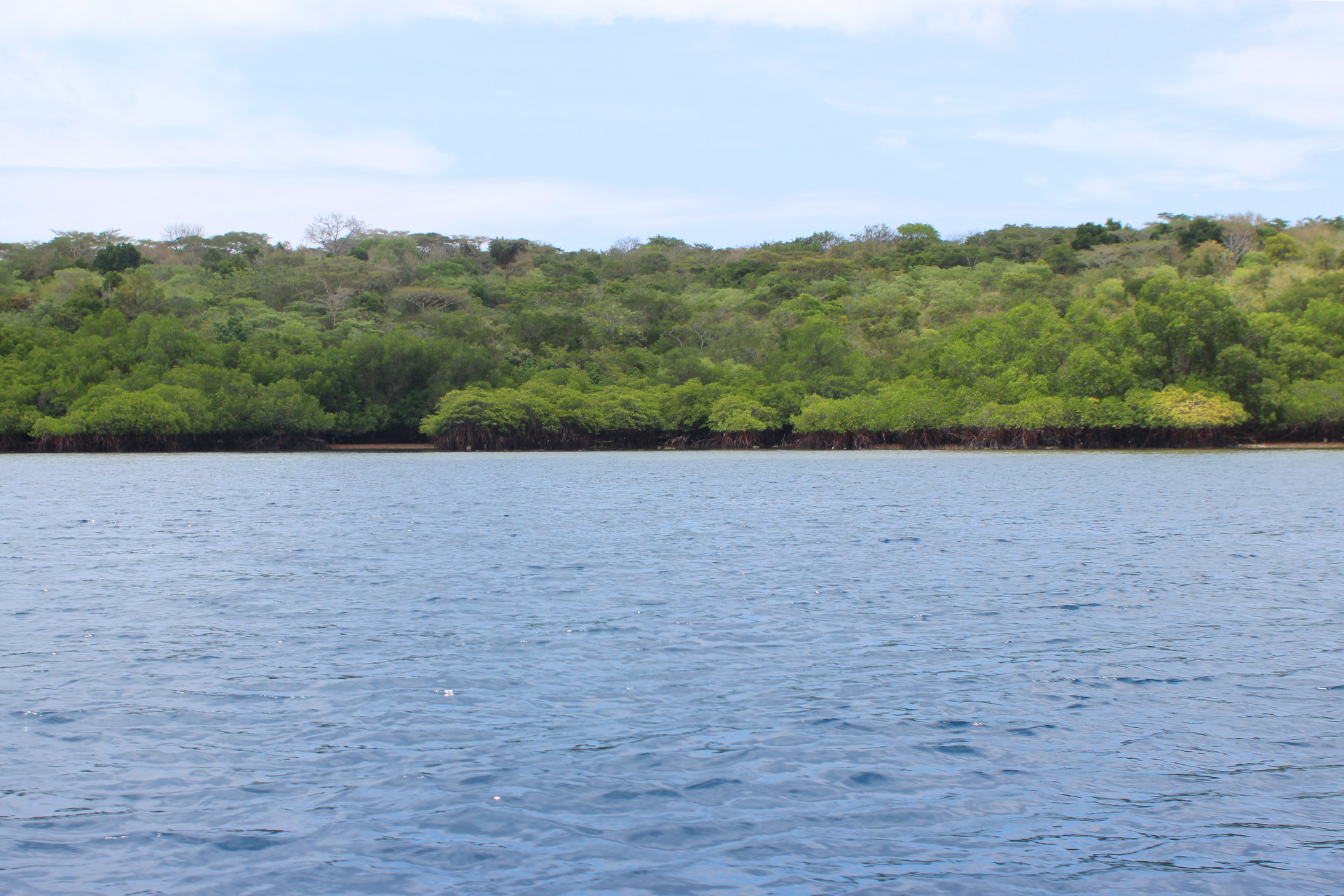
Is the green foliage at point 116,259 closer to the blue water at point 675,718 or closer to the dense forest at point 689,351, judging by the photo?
the dense forest at point 689,351

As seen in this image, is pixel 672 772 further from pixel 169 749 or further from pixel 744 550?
pixel 744 550

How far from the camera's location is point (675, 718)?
395 inches

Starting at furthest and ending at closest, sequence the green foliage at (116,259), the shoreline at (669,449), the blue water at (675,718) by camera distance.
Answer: the green foliage at (116,259), the shoreline at (669,449), the blue water at (675,718)

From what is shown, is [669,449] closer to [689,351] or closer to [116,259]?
[689,351]

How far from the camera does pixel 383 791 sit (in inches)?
322

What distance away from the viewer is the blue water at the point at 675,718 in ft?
23.1

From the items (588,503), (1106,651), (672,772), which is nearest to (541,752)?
(672,772)

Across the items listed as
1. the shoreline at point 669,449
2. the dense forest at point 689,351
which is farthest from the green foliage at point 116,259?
the shoreline at point 669,449

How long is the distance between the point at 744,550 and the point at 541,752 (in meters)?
13.8

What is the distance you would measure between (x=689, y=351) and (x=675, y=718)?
3544 inches

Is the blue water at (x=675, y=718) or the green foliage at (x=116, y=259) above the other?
the green foliage at (x=116, y=259)

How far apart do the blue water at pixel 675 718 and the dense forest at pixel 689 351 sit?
59258 millimetres

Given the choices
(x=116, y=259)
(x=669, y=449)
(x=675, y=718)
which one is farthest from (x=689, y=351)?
(x=675, y=718)

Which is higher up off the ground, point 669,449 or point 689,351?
point 689,351
